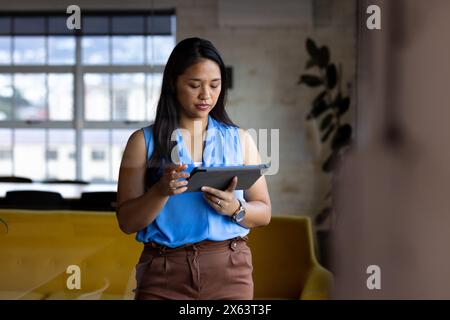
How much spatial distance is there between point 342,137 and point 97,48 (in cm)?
66

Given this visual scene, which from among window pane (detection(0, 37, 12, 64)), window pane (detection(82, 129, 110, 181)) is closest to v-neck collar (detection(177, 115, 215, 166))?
window pane (detection(82, 129, 110, 181))

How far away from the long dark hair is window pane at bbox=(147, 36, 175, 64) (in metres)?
0.03

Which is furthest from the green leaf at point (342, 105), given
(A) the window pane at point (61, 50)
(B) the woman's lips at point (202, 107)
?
(A) the window pane at point (61, 50)

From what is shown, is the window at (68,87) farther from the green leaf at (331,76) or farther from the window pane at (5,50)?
the green leaf at (331,76)

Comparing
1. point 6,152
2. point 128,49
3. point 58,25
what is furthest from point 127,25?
point 6,152

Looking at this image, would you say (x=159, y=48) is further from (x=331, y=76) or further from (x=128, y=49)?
(x=331, y=76)

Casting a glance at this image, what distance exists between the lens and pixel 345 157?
1.32 metres

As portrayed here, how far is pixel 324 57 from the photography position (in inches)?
53.1

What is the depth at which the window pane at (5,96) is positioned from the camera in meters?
1.36

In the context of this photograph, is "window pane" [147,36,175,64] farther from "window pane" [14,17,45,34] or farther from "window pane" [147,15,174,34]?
"window pane" [14,17,45,34]

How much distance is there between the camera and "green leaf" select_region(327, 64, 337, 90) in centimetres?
131

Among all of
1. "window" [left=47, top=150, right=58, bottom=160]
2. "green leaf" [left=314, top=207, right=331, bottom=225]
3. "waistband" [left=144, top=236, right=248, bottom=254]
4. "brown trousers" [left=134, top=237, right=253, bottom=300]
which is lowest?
"brown trousers" [left=134, top=237, right=253, bottom=300]

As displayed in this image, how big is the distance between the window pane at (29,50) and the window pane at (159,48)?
29 centimetres
